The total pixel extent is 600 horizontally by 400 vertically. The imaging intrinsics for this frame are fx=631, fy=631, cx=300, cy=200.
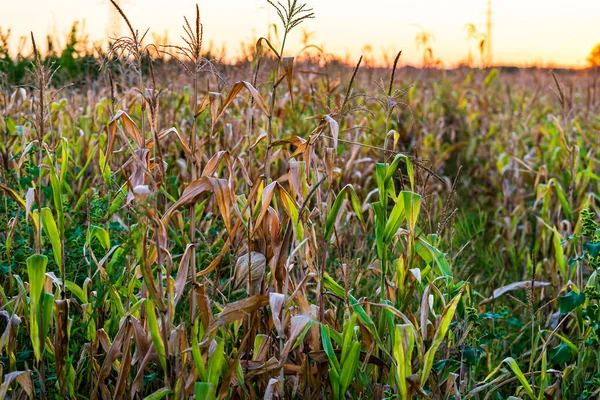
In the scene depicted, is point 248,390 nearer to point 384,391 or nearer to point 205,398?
point 205,398

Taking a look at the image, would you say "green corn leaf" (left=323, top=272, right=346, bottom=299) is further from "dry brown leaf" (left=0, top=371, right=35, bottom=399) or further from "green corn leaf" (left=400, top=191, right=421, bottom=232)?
"dry brown leaf" (left=0, top=371, right=35, bottom=399)

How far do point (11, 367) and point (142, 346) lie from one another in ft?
1.37

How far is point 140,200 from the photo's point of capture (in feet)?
4.66

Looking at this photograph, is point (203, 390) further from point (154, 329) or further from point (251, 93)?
point (251, 93)

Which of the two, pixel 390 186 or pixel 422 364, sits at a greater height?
pixel 390 186

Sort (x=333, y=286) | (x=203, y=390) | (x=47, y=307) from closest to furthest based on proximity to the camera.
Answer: (x=203, y=390)
(x=47, y=307)
(x=333, y=286)

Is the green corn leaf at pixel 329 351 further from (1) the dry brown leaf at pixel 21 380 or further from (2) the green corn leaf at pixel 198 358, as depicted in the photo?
(1) the dry brown leaf at pixel 21 380

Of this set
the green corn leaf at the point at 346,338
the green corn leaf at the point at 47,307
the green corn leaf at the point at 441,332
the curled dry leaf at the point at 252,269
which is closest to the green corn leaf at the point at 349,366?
the green corn leaf at the point at 346,338

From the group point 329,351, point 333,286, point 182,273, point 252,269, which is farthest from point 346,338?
point 182,273

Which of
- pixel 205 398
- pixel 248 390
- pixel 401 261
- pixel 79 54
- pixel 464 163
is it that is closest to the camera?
pixel 205 398

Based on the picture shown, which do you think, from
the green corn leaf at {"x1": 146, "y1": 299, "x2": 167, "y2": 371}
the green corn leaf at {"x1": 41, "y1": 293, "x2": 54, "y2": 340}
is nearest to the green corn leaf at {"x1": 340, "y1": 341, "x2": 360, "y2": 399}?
the green corn leaf at {"x1": 146, "y1": 299, "x2": 167, "y2": 371}

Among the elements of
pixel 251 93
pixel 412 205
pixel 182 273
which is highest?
pixel 251 93

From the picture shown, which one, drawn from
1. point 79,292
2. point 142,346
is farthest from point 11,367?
point 142,346

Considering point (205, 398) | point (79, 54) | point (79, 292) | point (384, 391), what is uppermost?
point (79, 54)
